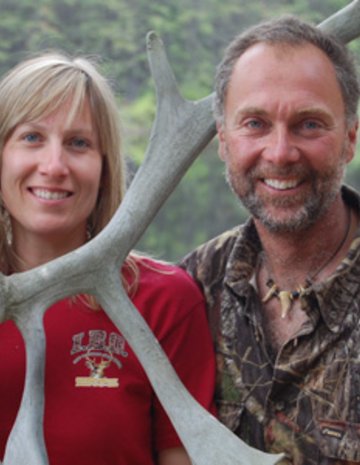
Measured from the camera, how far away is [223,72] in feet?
8.63

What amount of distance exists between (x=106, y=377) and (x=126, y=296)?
A: 20cm

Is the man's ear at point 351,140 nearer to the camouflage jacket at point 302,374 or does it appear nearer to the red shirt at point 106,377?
the camouflage jacket at point 302,374

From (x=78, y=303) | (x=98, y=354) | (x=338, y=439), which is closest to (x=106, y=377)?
(x=98, y=354)

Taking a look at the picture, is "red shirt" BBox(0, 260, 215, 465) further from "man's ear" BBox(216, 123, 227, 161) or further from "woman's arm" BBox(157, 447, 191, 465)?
"man's ear" BBox(216, 123, 227, 161)

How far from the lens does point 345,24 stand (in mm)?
2592

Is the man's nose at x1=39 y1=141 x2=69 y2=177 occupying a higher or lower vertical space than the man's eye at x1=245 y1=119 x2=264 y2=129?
lower

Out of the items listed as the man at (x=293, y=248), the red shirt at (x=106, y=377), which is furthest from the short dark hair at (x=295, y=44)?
the red shirt at (x=106, y=377)

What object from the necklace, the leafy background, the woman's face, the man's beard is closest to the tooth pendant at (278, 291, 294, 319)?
the necklace

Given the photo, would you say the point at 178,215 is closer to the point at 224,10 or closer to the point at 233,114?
the point at 224,10

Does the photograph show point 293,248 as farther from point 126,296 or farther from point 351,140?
point 126,296

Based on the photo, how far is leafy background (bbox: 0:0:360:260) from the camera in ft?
51.4

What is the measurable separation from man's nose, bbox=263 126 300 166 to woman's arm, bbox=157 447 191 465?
0.70 meters

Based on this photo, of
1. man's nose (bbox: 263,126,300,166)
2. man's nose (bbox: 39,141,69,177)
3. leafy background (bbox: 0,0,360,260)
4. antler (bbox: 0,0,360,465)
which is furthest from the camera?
leafy background (bbox: 0,0,360,260)

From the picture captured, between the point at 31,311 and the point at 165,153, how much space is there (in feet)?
1.51
